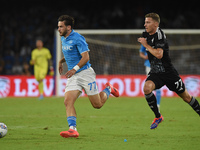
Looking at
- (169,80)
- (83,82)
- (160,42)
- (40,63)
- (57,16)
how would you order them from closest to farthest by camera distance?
(83,82) < (160,42) < (169,80) < (40,63) < (57,16)

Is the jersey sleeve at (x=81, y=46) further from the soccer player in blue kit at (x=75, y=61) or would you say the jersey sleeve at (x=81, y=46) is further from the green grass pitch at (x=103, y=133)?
the green grass pitch at (x=103, y=133)

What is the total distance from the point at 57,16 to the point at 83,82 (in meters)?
19.5

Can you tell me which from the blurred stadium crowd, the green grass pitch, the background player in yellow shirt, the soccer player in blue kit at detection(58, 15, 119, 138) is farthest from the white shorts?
the blurred stadium crowd

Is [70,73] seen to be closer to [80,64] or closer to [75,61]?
[80,64]

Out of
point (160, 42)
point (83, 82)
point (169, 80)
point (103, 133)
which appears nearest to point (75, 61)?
point (83, 82)

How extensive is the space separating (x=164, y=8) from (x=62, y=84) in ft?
38.8

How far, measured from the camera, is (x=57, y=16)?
2600cm

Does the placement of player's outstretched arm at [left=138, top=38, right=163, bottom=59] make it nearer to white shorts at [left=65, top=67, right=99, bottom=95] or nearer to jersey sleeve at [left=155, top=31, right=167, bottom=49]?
jersey sleeve at [left=155, top=31, right=167, bottom=49]

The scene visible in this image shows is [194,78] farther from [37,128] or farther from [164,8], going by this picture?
[37,128]

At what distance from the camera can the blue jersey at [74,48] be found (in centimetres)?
690

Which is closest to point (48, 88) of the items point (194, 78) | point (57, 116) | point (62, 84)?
point (62, 84)

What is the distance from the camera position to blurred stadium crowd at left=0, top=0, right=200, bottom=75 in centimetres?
2358

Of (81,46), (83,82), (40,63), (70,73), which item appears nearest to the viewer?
(70,73)

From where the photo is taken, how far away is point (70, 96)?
6.79 meters
